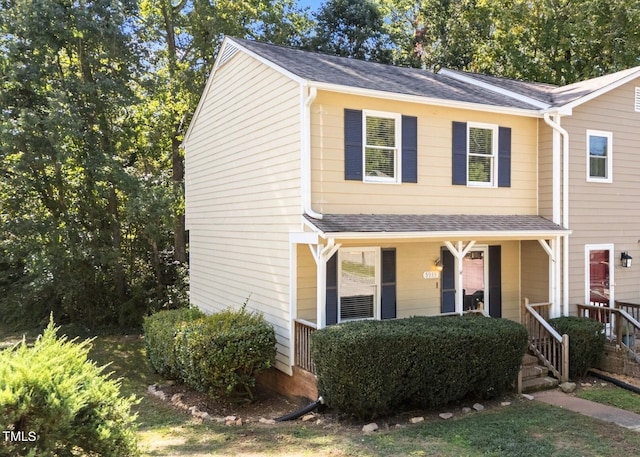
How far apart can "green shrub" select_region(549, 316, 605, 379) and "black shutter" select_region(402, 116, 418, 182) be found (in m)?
4.35

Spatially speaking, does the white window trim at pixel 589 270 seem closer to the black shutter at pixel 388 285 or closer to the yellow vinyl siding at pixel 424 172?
the yellow vinyl siding at pixel 424 172

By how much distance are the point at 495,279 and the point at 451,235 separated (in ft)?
10.0

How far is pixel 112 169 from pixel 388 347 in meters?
11.7

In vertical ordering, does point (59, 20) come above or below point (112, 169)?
above

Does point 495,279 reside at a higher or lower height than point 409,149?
lower

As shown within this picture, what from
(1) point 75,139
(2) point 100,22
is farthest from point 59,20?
(1) point 75,139

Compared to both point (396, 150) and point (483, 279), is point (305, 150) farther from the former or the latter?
point (483, 279)

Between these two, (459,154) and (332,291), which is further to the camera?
(459,154)

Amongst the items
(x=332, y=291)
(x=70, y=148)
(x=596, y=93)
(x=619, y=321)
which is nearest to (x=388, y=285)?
(x=332, y=291)

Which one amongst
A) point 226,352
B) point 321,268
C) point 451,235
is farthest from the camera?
point 451,235

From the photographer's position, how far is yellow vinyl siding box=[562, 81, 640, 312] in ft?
37.1

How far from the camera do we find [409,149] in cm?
988

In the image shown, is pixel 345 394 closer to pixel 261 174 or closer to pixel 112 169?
pixel 261 174

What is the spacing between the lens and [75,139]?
15.9 metres
